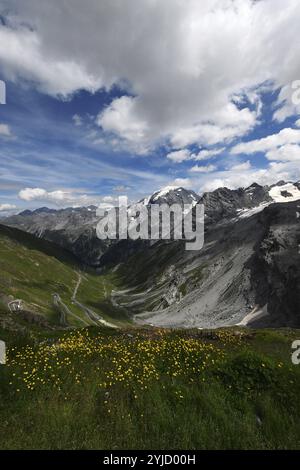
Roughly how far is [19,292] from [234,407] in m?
163

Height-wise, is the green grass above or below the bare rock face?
below

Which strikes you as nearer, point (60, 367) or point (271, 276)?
point (60, 367)

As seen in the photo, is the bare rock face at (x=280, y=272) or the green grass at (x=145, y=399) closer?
the green grass at (x=145, y=399)

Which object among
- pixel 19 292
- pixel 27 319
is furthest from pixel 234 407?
pixel 19 292

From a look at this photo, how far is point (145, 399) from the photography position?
12.7 m

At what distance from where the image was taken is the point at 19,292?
161250 mm

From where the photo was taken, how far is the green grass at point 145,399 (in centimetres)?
1091

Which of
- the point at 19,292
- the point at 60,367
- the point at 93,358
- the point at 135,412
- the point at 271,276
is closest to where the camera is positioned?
the point at 135,412

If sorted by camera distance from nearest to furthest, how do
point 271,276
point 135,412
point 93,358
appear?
point 135,412
point 93,358
point 271,276

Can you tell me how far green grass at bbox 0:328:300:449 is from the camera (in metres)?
10.9

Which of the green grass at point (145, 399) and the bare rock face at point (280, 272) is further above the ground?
the bare rock face at point (280, 272)

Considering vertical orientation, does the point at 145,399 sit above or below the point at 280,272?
below
